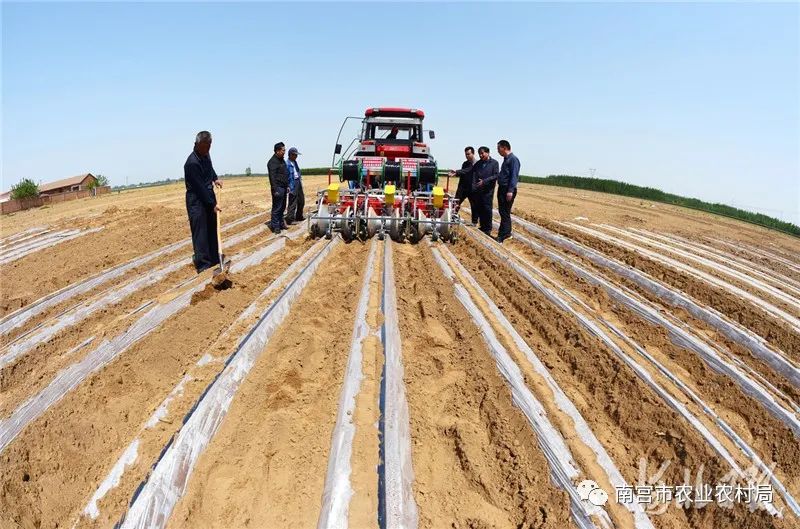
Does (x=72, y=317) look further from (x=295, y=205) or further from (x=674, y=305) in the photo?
(x=674, y=305)

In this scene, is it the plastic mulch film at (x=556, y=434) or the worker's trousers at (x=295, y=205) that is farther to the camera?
the worker's trousers at (x=295, y=205)

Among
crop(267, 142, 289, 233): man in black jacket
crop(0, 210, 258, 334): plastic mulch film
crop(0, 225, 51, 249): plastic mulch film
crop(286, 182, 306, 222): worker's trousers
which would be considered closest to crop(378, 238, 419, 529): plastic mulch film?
crop(0, 210, 258, 334): plastic mulch film

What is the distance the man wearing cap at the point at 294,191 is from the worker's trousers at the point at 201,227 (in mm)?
3695

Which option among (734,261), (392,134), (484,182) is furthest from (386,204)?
(734,261)

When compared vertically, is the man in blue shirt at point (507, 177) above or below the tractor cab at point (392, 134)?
below

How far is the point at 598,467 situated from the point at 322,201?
21.9ft

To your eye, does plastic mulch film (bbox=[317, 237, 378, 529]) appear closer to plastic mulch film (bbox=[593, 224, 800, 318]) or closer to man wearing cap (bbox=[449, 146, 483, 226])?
man wearing cap (bbox=[449, 146, 483, 226])

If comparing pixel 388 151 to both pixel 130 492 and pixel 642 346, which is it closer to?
pixel 642 346

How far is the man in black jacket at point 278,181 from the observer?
28.5ft

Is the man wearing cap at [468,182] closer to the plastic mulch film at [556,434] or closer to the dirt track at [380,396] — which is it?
the dirt track at [380,396]

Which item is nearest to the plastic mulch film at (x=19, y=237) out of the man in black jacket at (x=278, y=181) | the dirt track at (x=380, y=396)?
the dirt track at (x=380, y=396)

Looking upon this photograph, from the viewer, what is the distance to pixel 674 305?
5531mm

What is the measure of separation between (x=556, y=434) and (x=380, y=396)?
1164mm

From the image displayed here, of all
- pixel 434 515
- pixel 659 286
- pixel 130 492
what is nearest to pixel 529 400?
pixel 434 515
